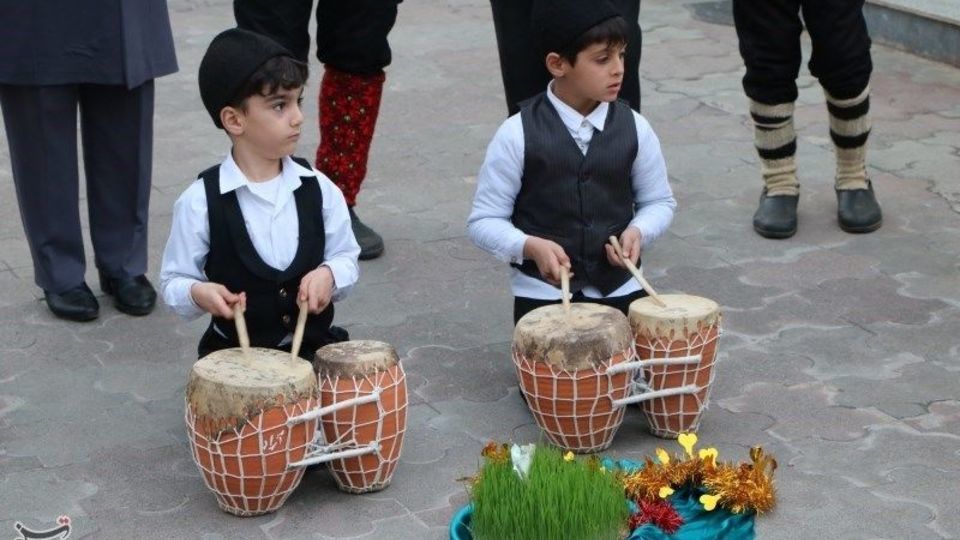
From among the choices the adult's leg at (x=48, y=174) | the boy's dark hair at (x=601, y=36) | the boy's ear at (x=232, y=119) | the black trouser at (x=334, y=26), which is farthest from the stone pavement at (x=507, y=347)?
the boy's dark hair at (x=601, y=36)

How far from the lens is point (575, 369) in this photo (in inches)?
138

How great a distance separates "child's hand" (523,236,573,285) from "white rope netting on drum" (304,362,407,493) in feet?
1.57

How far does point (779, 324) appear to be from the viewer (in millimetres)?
4438

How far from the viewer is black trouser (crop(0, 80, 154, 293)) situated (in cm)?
446

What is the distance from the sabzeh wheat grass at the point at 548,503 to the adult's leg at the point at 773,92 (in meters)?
2.26

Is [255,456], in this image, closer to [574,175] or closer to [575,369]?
[575,369]

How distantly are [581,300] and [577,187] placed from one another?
281mm

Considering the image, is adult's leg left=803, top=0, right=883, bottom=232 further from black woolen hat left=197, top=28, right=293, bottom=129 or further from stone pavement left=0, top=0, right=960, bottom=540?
black woolen hat left=197, top=28, right=293, bottom=129

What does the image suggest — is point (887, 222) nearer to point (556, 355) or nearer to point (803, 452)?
point (803, 452)

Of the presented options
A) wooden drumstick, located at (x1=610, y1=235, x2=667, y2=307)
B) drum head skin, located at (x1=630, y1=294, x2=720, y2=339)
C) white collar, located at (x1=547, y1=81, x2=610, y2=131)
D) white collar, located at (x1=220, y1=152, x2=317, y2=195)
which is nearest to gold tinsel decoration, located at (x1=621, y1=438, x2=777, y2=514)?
drum head skin, located at (x1=630, y1=294, x2=720, y2=339)

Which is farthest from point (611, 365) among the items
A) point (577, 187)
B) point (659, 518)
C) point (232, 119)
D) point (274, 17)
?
point (274, 17)

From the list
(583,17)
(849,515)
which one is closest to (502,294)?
(583,17)

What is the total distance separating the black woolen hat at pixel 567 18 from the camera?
373 centimetres

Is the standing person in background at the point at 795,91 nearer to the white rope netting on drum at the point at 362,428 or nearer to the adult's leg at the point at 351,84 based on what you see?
the adult's leg at the point at 351,84
